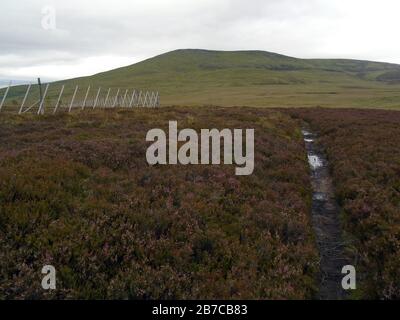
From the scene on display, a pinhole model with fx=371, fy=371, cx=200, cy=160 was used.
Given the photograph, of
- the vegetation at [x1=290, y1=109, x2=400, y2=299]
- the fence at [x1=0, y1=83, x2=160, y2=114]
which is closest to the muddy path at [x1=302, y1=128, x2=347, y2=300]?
the vegetation at [x1=290, y1=109, x2=400, y2=299]

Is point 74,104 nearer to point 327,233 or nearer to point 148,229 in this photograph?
point 148,229

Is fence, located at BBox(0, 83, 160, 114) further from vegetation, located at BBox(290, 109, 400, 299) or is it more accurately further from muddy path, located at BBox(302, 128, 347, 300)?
muddy path, located at BBox(302, 128, 347, 300)

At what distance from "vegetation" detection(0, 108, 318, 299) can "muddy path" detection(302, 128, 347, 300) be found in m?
0.33

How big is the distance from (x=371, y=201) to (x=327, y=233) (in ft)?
6.12

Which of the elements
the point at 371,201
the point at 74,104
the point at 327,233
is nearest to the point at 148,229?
the point at 327,233

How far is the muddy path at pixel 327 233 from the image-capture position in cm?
708

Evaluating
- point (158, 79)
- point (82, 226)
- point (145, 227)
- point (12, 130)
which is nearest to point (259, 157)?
point (145, 227)

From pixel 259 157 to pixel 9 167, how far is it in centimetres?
883

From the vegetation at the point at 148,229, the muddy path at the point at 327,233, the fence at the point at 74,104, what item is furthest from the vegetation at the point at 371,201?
the fence at the point at 74,104

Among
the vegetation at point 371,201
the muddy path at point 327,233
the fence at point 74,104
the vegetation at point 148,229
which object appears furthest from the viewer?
the fence at point 74,104

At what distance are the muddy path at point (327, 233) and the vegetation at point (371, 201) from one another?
0.30m

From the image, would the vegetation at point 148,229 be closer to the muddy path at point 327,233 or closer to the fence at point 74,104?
the muddy path at point 327,233

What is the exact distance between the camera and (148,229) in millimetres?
7781
